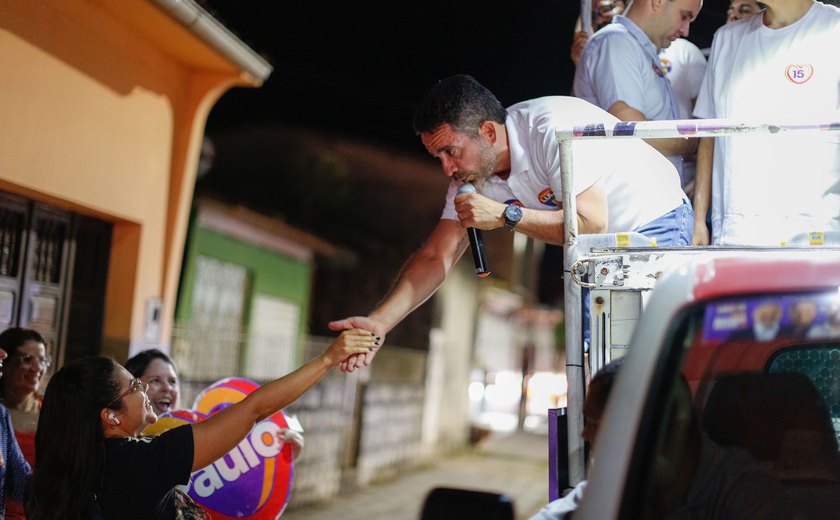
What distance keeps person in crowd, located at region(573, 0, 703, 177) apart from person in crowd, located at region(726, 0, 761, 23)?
0.69 feet

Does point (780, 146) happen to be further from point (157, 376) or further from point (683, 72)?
point (157, 376)

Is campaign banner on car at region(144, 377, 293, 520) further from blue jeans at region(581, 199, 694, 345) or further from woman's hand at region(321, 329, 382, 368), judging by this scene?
blue jeans at region(581, 199, 694, 345)

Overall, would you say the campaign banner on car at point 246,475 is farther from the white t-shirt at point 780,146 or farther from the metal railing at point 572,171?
the white t-shirt at point 780,146

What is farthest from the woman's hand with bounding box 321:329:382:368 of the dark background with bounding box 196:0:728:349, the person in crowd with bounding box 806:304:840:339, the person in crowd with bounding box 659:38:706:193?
the dark background with bounding box 196:0:728:349

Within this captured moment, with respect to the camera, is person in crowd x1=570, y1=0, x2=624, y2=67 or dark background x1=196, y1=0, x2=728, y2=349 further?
dark background x1=196, y1=0, x2=728, y2=349

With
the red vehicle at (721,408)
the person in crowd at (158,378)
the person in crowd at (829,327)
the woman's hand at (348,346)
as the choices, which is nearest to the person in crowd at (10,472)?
the person in crowd at (158,378)

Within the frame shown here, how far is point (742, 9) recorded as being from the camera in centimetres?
459

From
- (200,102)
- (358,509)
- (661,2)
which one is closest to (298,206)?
(358,509)

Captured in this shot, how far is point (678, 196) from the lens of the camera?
3961 millimetres

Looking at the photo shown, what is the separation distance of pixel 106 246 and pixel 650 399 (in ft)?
19.8

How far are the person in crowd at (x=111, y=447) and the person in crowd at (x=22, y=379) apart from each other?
4.45 feet

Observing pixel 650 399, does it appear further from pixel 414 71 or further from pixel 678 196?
pixel 414 71

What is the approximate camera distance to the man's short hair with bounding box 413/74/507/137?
3939 mm

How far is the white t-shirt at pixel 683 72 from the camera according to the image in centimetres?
A: 508
